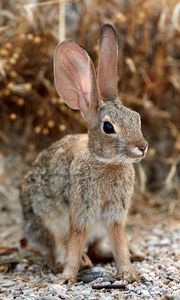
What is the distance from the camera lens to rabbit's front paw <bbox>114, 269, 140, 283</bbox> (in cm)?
373

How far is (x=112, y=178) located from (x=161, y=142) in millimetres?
2218

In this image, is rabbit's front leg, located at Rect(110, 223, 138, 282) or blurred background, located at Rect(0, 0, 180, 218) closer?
rabbit's front leg, located at Rect(110, 223, 138, 282)

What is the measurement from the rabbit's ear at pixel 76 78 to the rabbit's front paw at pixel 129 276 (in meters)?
0.92

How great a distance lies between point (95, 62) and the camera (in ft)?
17.5

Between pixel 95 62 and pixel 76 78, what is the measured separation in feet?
4.67

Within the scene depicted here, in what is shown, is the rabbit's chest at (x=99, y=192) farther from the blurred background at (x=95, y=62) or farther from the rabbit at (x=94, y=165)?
the blurred background at (x=95, y=62)

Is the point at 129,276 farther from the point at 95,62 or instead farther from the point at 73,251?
the point at 95,62

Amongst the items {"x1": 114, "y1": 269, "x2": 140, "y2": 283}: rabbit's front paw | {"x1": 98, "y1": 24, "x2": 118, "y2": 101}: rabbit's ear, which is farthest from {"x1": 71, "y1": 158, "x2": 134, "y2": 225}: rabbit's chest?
{"x1": 98, "y1": 24, "x2": 118, "y2": 101}: rabbit's ear

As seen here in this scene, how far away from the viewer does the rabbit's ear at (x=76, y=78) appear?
378 centimetres

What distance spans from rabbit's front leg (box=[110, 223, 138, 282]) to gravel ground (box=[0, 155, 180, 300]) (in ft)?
0.23

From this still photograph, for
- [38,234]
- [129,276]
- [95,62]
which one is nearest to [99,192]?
[129,276]

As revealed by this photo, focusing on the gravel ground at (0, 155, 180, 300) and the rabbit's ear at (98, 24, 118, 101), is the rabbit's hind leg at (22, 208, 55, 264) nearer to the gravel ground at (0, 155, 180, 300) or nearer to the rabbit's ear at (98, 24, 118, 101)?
the gravel ground at (0, 155, 180, 300)

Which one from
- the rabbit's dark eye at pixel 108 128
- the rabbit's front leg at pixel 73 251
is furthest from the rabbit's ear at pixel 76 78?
the rabbit's front leg at pixel 73 251

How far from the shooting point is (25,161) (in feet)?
18.6
